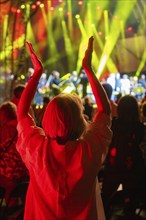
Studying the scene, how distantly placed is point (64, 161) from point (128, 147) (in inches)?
100

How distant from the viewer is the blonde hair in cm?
223

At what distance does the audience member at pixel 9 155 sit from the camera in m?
4.87

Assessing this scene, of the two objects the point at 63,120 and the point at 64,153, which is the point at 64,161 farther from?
the point at 63,120

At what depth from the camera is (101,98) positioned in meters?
2.38

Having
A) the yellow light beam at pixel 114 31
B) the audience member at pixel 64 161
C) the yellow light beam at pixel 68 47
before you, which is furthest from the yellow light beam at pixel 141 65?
the audience member at pixel 64 161

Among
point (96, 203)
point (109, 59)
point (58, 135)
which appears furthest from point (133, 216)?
point (109, 59)

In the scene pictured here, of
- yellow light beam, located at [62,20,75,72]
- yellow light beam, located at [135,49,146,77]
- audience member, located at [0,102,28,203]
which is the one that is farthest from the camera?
yellow light beam, located at [62,20,75,72]

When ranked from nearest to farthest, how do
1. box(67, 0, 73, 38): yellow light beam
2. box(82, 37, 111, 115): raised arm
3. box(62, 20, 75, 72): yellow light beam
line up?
box(82, 37, 111, 115): raised arm < box(67, 0, 73, 38): yellow light beam < box(62, 20, 75, 72): yellow light beam

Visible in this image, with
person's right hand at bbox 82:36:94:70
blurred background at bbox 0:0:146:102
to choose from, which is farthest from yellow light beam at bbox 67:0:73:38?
person's right hand at bbox 82:36:94:70

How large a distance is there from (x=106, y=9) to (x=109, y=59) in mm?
2435

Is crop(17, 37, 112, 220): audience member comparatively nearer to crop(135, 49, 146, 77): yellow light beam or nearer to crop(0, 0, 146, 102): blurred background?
crop(0, 0, 146, 102): blurred background

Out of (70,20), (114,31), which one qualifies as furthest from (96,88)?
(70,20)

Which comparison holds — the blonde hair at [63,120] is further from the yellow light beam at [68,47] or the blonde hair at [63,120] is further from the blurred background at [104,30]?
the yellow light beam at [68,47]

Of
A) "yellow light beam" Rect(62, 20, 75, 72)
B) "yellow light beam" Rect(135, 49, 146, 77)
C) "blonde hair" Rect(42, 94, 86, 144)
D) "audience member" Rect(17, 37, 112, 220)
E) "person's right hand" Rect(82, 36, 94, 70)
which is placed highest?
"person's right hand" Rect(82, 36, 94, 70)
